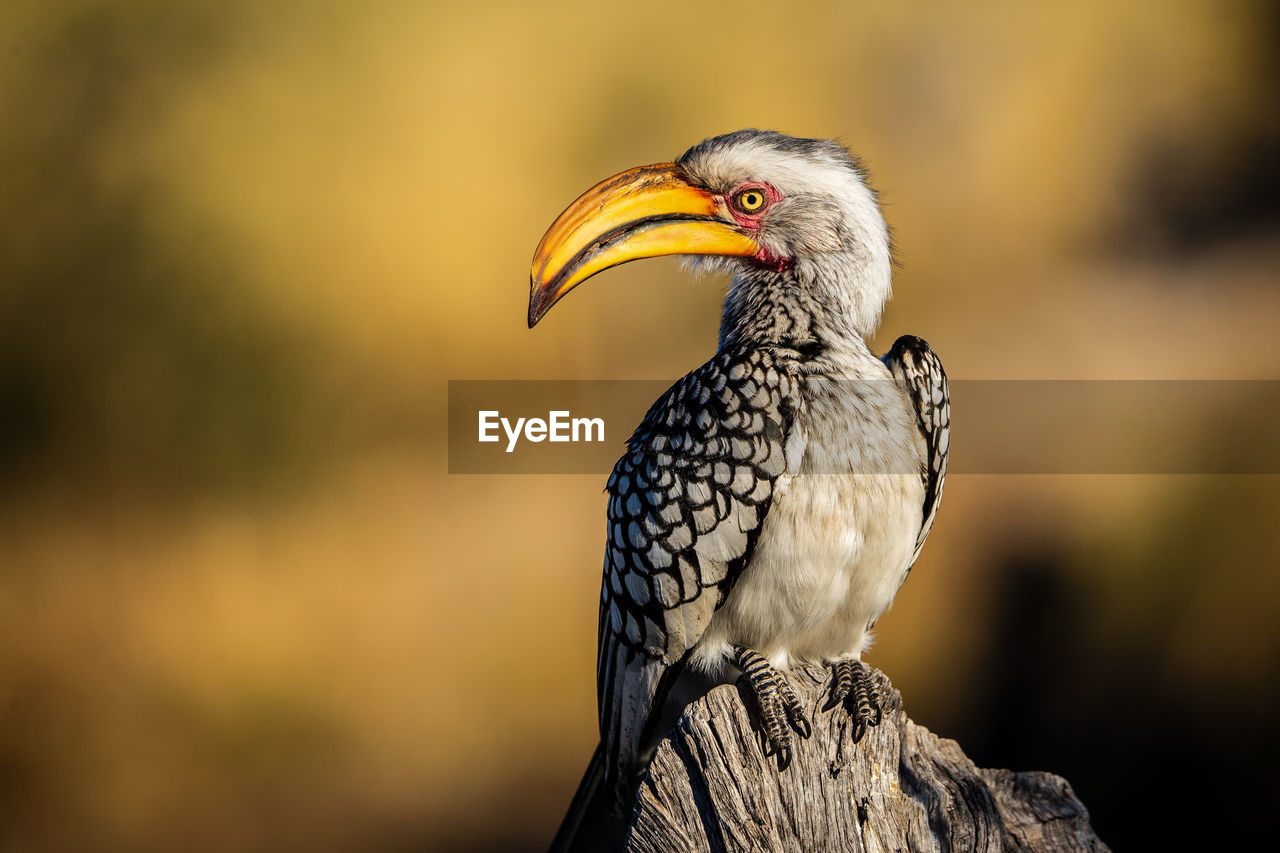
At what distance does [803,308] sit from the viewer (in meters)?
2.22

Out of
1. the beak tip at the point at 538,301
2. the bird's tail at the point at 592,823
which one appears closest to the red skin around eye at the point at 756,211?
the beak tip at the point at 538,301

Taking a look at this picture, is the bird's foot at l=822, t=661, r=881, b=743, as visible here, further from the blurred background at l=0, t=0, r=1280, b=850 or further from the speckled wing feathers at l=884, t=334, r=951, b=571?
the blurred background at l=0, t=0, r=1280, b=850

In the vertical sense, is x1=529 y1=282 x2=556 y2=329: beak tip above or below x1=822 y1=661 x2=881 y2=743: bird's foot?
above

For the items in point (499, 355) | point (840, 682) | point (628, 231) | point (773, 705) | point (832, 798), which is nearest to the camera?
point (832, 798)

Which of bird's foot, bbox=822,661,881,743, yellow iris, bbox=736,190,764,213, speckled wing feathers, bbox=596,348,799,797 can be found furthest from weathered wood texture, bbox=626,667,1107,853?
yellow iris, bbox=736,190,764,213

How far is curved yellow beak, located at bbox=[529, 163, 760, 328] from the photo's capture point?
2.14 m

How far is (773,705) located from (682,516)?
416 millimetres

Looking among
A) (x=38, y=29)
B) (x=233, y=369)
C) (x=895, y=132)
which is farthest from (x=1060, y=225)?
(x=38, y=29)

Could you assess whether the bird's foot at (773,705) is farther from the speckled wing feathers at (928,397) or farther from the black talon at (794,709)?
the speckled wing feathers at (928,397)

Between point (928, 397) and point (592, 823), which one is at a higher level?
point (928, 397)

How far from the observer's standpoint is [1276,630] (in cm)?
445

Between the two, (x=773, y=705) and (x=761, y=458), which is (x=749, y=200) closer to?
(x=761, y=458)

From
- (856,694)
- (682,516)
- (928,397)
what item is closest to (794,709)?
(856,694)

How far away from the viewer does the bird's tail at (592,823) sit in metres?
2.23
